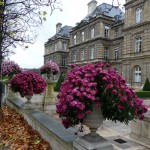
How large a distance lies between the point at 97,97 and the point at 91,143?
2.36 feet

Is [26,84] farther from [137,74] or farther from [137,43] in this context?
[137,43]

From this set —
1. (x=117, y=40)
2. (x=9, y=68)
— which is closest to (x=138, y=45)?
(x=117, y=40)

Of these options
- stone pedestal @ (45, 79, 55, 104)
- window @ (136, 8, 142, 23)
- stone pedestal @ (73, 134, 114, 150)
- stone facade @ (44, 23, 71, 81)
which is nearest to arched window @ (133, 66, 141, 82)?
window @ (136, 8, 142, 23)

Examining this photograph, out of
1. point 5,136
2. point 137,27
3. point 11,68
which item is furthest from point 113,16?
point 5,136

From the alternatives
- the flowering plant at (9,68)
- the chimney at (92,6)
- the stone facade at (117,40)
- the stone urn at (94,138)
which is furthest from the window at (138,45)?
the stone urn at (94,138)

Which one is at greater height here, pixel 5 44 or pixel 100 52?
pixel 100 52

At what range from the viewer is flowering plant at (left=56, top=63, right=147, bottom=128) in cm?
341

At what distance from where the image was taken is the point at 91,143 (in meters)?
3.60

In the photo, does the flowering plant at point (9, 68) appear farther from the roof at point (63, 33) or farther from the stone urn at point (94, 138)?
the roof at point (63, 33)

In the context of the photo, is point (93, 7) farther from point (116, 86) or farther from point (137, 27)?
point (116, 86)

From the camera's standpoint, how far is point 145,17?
3025 centimetres

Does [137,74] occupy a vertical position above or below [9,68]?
below

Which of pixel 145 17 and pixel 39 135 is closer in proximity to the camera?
pixel 39 135

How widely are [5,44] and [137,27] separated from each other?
23.0 m
